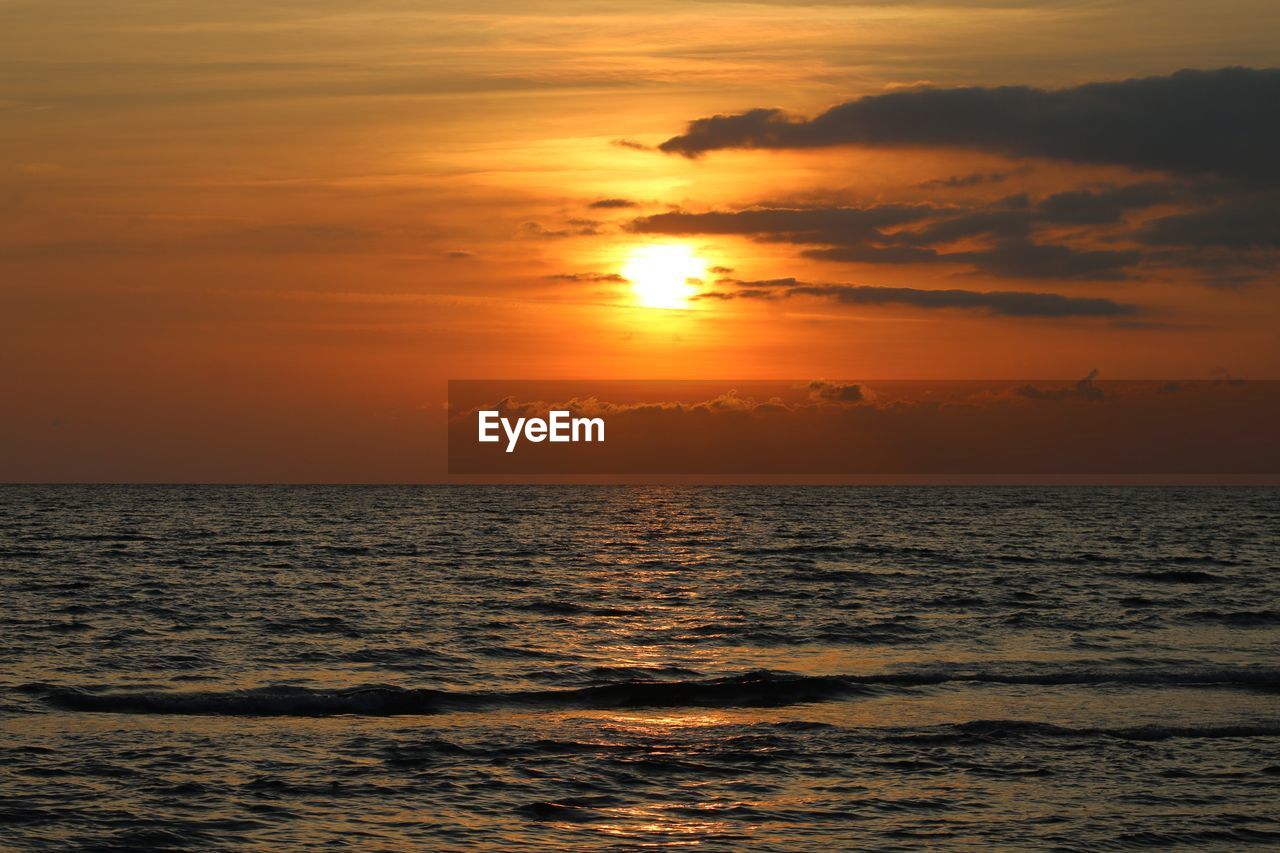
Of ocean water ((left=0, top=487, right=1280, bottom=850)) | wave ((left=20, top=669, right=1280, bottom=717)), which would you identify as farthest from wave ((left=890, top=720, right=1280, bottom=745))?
wave ((left=20, top=669, right=1280, bottom=717))

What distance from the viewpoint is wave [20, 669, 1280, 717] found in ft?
89.1

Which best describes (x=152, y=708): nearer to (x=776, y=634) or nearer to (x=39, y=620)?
(x=39, y=620)

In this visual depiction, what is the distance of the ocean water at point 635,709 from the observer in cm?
1870

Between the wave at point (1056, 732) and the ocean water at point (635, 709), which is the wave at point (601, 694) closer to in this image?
the ocean water at point (635, 709)

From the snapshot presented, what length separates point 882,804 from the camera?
64.5 ft

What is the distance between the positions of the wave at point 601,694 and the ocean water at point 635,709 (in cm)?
12

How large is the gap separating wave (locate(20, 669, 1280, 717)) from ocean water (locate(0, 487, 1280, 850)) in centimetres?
12

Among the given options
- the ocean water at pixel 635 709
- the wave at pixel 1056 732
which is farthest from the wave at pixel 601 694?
the wave at pixel 1056 732

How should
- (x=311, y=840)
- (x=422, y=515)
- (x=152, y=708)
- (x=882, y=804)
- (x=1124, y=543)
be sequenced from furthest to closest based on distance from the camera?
1. (x=422, y=515)
2. (x=1124, y=543)
3. (x=152, y=708)
4. (x=882, y=804)
5. (x=311, y=840)

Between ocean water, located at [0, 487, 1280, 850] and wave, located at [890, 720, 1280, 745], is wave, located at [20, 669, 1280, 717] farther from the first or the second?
wave, located at [890, 720, 1280, 745]

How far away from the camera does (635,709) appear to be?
2773 cm

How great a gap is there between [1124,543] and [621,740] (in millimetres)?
74149

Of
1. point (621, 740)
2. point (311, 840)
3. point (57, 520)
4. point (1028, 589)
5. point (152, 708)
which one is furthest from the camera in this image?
point (57, 520)

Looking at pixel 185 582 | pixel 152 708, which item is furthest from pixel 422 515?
pixel 152 708
